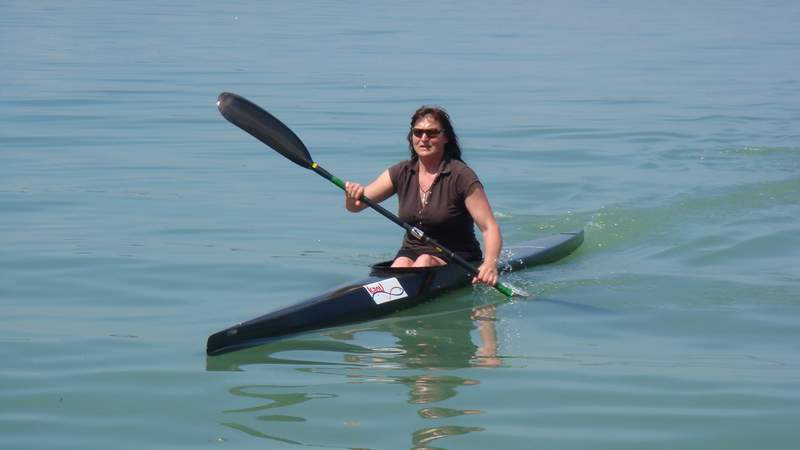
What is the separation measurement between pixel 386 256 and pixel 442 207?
1662 millimetres

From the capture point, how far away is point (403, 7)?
38906mm

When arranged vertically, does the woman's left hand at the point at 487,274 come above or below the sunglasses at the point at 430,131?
below

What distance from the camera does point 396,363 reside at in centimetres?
643

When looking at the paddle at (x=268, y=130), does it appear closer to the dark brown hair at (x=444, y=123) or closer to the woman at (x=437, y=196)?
the woman at (x=437, y=196)

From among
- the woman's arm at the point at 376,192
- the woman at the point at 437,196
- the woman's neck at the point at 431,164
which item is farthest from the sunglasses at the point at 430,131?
the woman's arm at the point at 376,192

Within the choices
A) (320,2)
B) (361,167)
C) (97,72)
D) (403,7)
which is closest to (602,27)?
(403,7)

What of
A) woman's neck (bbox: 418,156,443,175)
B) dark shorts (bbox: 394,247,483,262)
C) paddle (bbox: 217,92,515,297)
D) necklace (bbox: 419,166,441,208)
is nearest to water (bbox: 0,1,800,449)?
dark shorts (bbox: 394,247,483,262)

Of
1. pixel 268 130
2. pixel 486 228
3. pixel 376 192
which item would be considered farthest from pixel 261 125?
pixel 486 228

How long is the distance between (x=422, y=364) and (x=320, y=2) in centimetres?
3508

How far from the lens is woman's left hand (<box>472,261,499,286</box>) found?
23.9ft

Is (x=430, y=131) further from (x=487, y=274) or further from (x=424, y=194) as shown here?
(x=487, y=274)

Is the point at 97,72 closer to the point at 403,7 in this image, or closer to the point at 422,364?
the point at 422,364

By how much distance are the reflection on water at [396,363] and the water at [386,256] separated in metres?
0.02

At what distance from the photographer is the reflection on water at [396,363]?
5.56 metres
